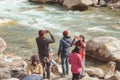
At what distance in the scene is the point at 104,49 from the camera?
55.6 feet

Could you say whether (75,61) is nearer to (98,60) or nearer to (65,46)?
(65,46)

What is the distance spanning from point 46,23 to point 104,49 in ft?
30.4

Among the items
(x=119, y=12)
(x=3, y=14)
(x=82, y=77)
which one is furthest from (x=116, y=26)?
(x=82, y=77)

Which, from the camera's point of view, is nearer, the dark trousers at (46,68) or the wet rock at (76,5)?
the dark trousers at (46,68)

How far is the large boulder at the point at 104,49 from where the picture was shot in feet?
54.6

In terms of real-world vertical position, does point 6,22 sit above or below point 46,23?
above

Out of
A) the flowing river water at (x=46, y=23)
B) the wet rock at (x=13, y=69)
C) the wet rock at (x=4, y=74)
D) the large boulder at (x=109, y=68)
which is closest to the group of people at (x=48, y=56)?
the wet rock at (x=13, y=69)

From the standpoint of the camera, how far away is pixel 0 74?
455 inches

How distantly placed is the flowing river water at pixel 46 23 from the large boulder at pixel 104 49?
7.35 ft

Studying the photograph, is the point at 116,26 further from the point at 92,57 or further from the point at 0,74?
the point at 0,74

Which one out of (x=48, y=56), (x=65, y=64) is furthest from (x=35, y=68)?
(x=65, y=64)

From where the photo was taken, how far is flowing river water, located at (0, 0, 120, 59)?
20250 millimetres

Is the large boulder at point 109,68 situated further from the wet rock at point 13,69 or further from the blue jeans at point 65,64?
the wet rock at point 13,69

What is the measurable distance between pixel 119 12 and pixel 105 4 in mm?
3327
